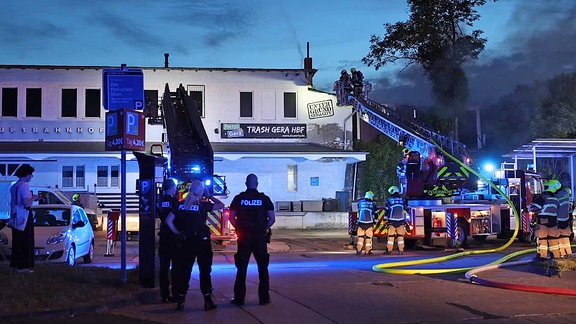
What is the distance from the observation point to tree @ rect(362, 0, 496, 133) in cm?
2958

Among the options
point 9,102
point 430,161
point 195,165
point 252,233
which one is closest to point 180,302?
point 252,233

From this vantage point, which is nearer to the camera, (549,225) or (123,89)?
(123,89)

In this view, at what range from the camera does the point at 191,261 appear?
8039mm

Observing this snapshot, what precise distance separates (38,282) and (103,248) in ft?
34.0

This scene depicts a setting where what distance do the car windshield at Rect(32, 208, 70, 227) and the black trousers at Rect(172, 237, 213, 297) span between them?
5.88m

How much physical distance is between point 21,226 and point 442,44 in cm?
2414

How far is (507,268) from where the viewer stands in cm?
1188

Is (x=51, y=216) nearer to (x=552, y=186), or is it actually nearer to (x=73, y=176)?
(x=552, y=186)

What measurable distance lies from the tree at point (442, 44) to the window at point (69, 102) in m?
14.2

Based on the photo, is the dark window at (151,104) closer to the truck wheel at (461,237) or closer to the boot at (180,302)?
the truck wheel at (461,237)

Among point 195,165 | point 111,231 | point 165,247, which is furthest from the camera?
point 195,165

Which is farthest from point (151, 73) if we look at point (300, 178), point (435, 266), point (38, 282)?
point (38, 282)

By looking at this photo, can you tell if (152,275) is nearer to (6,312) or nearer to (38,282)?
(38,282)

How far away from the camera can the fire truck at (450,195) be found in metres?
17.7
